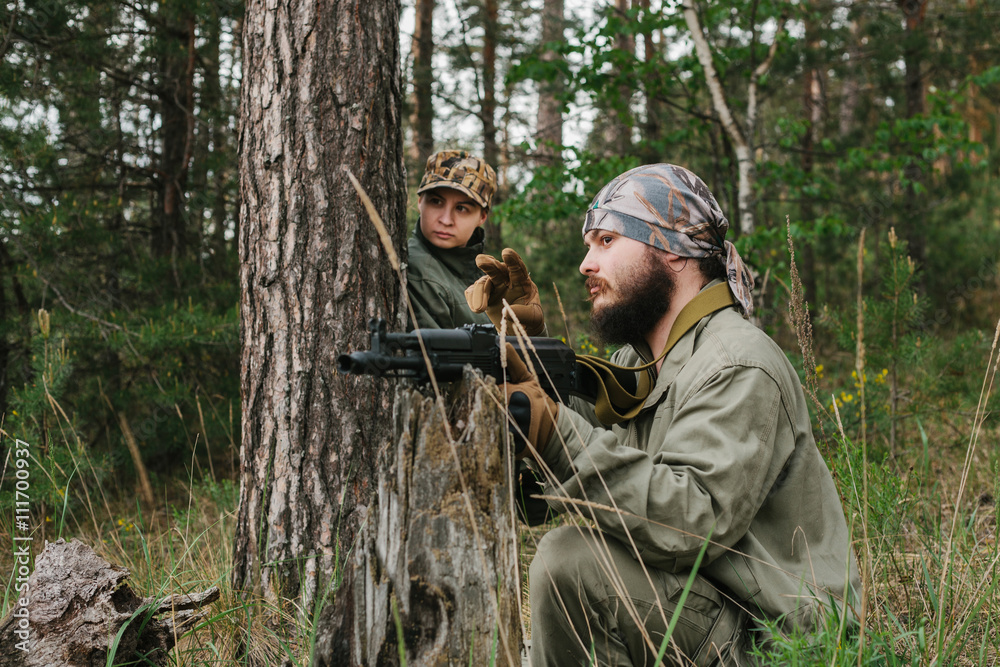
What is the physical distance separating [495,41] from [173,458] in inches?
241

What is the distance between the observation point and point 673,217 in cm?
236

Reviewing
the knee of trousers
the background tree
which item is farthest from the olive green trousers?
the background tree

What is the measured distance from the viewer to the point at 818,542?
82.0 inches

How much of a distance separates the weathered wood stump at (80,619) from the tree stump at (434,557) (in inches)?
25.5

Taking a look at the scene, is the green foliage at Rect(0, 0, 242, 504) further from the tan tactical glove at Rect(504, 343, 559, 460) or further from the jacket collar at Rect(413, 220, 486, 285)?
the tan tactical glove at Rect(504, 343, 559, 460)

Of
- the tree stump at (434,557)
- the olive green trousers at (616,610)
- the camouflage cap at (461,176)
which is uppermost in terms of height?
the camouflage cap at (461,176)

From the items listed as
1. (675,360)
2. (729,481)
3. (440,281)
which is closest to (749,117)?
(440,281)

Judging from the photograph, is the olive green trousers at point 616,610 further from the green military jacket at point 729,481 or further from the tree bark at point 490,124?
the tree bark at point 490,124

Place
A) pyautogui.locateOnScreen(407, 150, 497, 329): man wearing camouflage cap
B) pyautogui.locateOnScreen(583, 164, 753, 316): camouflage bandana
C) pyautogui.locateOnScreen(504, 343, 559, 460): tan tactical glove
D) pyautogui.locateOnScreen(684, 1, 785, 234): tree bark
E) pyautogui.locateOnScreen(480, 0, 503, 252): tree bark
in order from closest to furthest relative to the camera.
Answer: pyautogui.locateOnScreen(504, 343, 559, 460): tan tactical glove
pyautogui.locateOnScreen(583, 164, 753, 316): camouflage bandana
pyautogui.locateOnScreen(407, 150, 497, 329): man wearing camouflage cap
pyautogui.locateOnScreen(684, 1, 785, 234): tree bark
pyautogui.locateOnScreen(480, 0, 503, 252): tree bark

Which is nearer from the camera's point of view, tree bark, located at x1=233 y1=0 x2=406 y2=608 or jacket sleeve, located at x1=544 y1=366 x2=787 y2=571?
jacket sleeve, located at x1=544 y1=366 x2=787 y2=571

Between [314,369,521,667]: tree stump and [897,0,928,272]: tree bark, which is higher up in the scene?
[897,0,928,272]: tree bark

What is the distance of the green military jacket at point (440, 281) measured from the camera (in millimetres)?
3321

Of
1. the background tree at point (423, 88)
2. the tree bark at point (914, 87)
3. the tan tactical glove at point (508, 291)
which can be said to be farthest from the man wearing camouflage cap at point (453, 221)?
the tree bark at point (914, 87)

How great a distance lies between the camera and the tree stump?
157 cm
